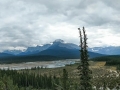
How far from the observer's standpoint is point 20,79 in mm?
186500

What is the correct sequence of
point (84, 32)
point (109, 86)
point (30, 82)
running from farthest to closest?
point (30, 82)
point (109, 86)
point (84, 32)

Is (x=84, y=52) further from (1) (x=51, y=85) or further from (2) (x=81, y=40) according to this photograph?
(1) (x=51, y=85)

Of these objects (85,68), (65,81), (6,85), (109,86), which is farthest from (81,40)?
(109,86)

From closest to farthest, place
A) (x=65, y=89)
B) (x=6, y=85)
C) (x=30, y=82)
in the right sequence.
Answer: (x=65, y=89) → (x=6, y=85) → (x=30, y=82)

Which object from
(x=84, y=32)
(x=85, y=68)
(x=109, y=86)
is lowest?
(x=109, y=86)

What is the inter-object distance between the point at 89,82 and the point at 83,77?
Answer: 126 centimetres

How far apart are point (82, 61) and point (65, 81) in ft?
16.6

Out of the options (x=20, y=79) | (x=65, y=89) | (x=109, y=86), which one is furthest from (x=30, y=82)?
(x=65, y=89)

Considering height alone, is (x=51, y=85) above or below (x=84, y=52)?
below

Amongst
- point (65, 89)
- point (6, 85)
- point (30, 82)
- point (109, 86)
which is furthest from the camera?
point (30, 82)

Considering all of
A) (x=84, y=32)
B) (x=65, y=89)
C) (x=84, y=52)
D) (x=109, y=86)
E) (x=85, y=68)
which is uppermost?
(x=84, y=32)

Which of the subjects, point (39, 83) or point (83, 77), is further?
point (39, 83)

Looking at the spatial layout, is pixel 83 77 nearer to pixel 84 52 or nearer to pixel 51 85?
pixel 84 52

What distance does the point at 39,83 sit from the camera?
7219 inches
